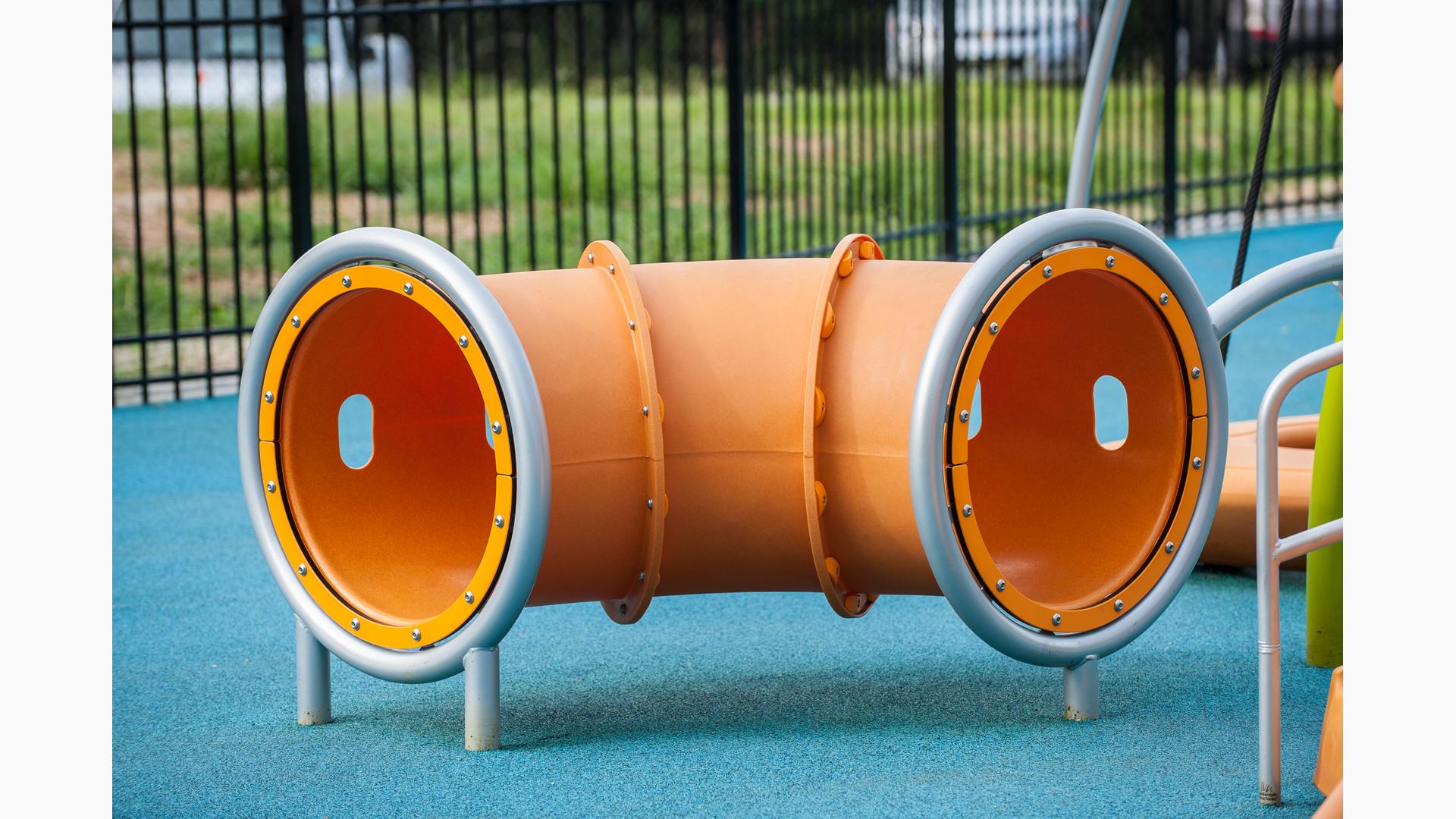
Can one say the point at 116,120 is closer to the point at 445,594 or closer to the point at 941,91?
the point at 941,91

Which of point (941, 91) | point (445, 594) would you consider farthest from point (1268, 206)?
point (445, 594)

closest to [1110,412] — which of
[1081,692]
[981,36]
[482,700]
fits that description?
[1081,692]

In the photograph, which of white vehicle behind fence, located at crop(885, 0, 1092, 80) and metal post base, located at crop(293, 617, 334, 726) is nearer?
metal post base, located at crop(293, 617, 334, 726)

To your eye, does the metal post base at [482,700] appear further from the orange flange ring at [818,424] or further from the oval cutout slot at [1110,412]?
the oval cutout slot at [1110,412]

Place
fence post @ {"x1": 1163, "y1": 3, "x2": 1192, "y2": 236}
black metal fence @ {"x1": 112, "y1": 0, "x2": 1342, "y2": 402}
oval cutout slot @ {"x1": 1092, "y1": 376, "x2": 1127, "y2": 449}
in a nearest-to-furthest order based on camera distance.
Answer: oval cutout slot @ {"x1": 1092, "y1": 376, "x2": 1127, "y2": 449}, black metal fence @ {"x1": 112, "y1": 0, "x2": 1342, "y2": 402}, fence post @ {"x1": 1163, "y1": 3, "x2": 1192, "y2": 236}

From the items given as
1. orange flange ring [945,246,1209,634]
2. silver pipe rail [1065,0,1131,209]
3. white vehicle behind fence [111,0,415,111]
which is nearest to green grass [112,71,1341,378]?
white vehicle behind fence [111,0,415,111]

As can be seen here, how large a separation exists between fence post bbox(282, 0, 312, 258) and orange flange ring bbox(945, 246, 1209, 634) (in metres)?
3.73

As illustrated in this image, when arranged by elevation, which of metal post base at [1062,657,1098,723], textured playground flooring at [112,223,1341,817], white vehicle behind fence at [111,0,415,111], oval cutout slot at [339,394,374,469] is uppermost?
white vehicle behind fence at [111,0,415,111]

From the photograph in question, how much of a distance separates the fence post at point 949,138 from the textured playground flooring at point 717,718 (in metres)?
5.66

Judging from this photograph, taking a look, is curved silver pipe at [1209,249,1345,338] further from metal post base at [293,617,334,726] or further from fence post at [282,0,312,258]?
fence post at [282,0,312,258]

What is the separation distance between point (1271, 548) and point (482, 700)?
4.27 ft

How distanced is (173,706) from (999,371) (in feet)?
5.78

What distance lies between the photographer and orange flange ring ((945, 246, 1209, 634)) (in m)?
2.74

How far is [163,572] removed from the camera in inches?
163
